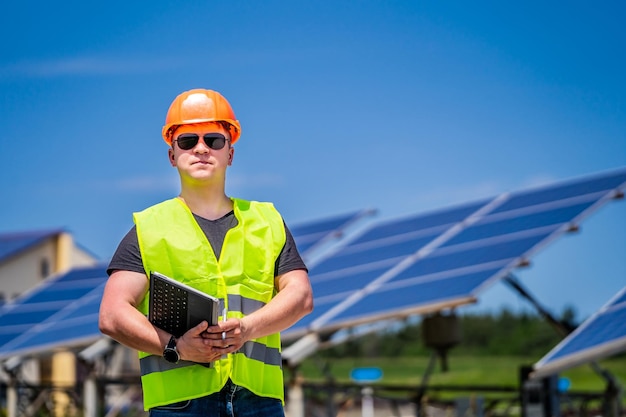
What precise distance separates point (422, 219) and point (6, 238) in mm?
18286

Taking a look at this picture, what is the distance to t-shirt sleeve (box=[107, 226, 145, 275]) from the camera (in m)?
3.11

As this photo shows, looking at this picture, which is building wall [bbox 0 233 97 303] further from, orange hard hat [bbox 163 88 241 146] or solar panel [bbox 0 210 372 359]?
orange hard hat [bbox 163 88 241 146]

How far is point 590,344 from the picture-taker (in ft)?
22.0

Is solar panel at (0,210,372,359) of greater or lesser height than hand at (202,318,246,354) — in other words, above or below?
above

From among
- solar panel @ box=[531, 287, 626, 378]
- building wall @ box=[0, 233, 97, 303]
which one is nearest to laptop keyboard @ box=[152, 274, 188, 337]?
solar panel @ box=[531, 287, 626, 378]

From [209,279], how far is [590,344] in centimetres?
411

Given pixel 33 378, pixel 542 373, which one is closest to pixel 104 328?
pixel 542 373

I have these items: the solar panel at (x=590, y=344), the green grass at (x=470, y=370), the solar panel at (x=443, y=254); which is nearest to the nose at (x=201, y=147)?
the solar panel at (x=590, y=344)

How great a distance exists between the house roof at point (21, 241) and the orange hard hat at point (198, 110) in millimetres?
24039

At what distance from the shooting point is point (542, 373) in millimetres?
6680

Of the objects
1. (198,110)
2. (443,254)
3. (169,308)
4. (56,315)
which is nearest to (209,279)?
(169,308)

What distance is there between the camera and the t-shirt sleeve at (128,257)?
311cm

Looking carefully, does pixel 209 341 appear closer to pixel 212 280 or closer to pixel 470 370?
pixel 212 280

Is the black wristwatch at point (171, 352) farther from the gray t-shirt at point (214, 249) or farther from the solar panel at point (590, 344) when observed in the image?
the solar panel at point (590, 344)
